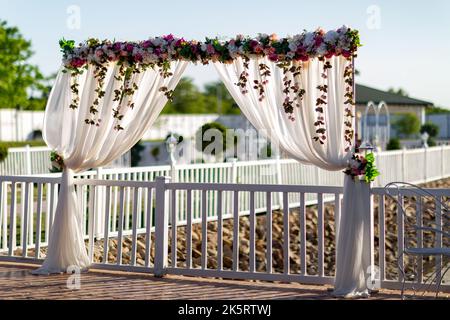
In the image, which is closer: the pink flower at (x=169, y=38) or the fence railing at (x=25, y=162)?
the pink flower at (x=169, y=38)

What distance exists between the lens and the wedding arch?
21.2 ft

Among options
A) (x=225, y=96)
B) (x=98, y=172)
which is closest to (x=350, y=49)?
(x=98, y=172)

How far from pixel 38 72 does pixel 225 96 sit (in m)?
40.6

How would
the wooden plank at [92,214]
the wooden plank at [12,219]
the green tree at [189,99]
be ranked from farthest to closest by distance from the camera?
the green tree at [189,99], the wooden plank at [12,219], the wooden plank at [92,214]

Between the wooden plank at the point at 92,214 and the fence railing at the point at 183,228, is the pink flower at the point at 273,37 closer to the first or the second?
the fence railing at the point at 183,228

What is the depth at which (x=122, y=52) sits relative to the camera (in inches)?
290

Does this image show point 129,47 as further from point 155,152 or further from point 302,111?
point 155,152

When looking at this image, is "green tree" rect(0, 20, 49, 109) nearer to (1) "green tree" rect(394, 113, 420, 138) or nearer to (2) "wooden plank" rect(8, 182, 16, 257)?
(1) "green tree" rect(394, 113, 420, 138)

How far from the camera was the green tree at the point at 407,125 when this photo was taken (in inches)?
1699

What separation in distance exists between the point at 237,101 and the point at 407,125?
37874 millimetres

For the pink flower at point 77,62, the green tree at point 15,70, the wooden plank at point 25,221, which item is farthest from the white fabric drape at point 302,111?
the green tree at point 15,70

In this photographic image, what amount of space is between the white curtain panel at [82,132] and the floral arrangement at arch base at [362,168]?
1925mm

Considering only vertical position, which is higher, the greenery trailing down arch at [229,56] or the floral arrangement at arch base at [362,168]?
the greenery trailing down arch at [229,56]

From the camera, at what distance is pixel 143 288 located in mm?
6727
